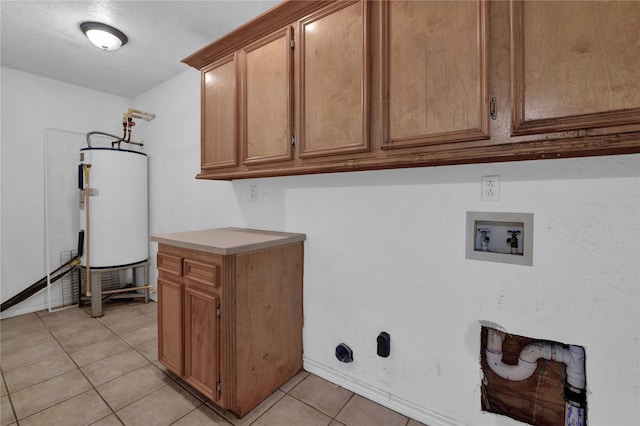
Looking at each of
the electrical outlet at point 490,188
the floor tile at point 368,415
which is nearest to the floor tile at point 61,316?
the floor tile at point 368,415

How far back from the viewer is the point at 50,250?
2.95 meters

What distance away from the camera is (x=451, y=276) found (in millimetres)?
1350

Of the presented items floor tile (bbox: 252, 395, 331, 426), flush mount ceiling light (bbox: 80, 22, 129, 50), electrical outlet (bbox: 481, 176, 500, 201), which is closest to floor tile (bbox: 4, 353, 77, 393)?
floor tile (bbox: 252, 395, 331, 426)

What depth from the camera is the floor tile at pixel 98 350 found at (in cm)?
199

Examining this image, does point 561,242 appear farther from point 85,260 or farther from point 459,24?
point 85,260

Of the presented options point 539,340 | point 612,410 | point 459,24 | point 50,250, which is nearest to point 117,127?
point 50,250

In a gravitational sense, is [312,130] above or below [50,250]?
above

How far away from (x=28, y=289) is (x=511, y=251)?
4.09 m

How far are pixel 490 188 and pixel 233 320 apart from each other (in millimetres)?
1375

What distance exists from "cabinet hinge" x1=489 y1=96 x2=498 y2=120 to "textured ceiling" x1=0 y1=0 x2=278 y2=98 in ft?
5.15

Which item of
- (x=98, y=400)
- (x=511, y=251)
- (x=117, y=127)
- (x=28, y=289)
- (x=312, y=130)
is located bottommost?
(x=98, y=400)

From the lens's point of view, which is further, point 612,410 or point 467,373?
point 467,373

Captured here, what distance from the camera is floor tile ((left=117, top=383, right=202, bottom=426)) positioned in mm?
1436

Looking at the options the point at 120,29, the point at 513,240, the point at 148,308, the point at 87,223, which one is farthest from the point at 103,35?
the point at 513,240
